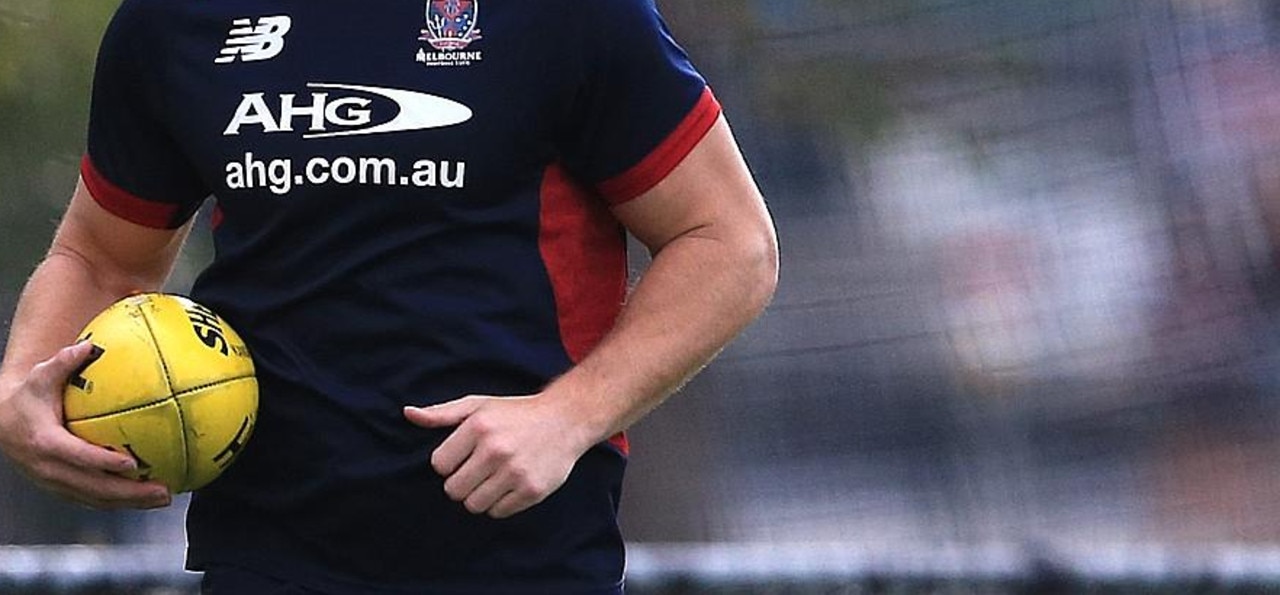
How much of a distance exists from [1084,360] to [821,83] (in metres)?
1.00

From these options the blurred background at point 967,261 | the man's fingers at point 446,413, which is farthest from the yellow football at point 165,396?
the blurred background at point 967,261

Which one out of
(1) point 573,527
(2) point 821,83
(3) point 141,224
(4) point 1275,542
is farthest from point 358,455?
(4) point 1275,542

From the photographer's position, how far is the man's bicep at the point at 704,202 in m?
2.92

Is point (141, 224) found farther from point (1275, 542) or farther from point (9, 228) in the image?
point (1275, 542)

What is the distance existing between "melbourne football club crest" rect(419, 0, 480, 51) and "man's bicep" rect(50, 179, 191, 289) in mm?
593

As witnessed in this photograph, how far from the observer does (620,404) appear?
9.29 feet

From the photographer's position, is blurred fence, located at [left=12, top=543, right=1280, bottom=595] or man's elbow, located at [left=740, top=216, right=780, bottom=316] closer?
man's elbow, located at [left=740, top=216, right=780, bottom=316]

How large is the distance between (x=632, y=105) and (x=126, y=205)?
77 cm

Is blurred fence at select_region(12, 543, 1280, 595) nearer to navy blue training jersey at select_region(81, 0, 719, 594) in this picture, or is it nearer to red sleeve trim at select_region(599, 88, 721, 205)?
navy blue training jersey at select_region(81, 0, 719, 594)

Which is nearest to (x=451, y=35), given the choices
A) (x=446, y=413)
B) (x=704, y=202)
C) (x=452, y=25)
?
(x=452, y=25)

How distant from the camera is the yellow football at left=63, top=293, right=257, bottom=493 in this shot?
Result: 9.36 ft

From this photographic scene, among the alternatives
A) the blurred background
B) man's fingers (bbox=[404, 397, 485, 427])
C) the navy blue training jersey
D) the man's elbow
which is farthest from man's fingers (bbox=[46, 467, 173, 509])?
the blurred background

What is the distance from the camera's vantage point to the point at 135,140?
3172mm

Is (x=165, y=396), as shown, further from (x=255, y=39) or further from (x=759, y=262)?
(x=759, y=262)
